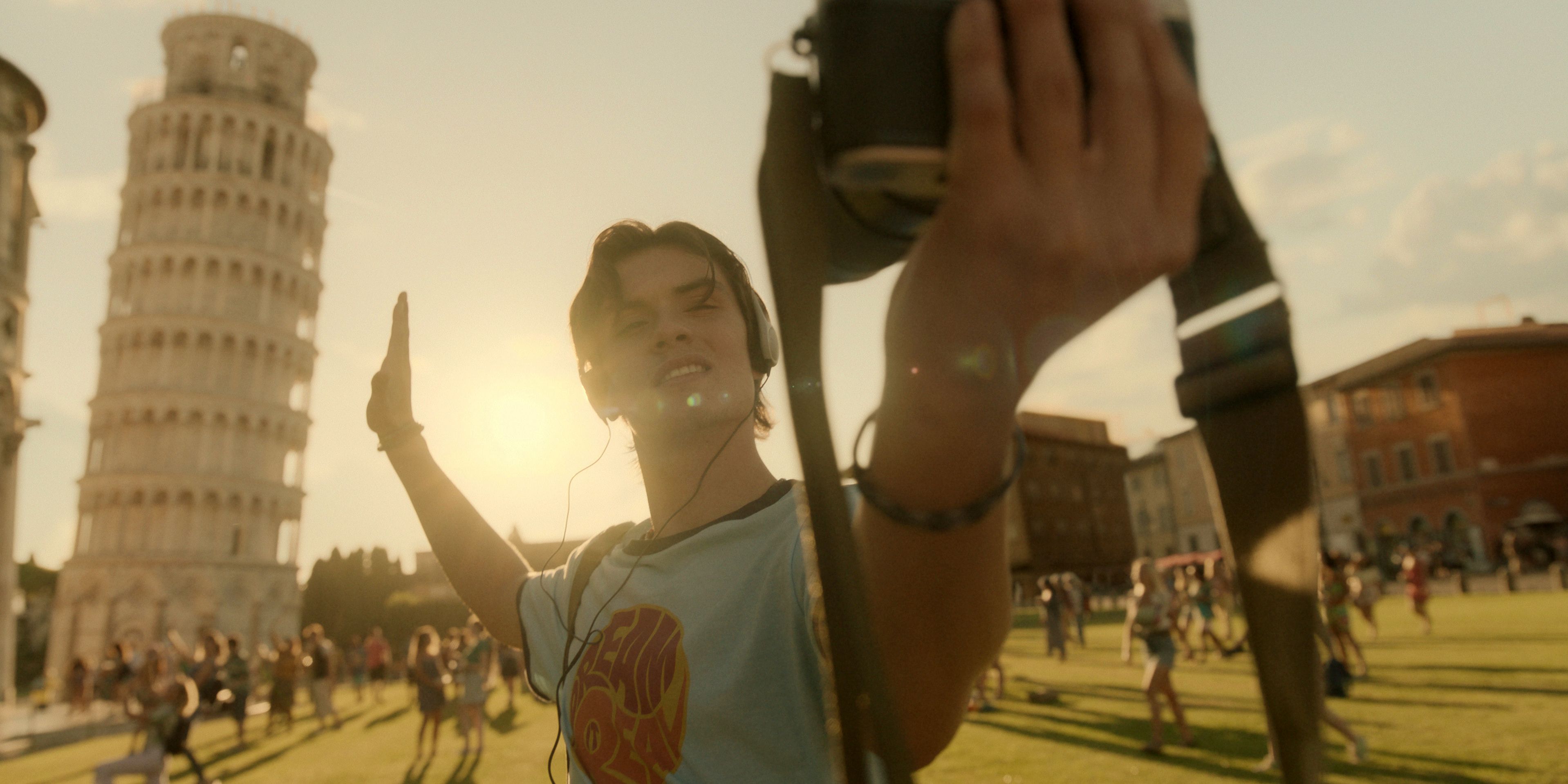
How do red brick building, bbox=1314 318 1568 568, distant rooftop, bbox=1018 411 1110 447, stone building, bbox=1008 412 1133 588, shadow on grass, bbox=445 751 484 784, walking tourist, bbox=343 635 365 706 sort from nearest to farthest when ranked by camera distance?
distant rooftop, bbox=1018 411 1110 447 → shadow on grass, bbox=445 751 484 784 → walking tourist, bbox=343 635 365 706 → red brick building, bbox=1314 318 1568 568 → stone building, bbox=1008 412 1133 588

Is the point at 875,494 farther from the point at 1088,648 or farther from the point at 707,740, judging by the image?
the point at 1088,648

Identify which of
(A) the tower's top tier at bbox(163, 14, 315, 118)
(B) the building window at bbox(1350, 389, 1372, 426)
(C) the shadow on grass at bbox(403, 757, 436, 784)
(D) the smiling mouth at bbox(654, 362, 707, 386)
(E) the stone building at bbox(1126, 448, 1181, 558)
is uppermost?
(A) the tower's top tier at bbox(163, 14, 315, 118)

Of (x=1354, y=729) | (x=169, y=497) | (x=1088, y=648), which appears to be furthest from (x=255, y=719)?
(x=169, y=497)

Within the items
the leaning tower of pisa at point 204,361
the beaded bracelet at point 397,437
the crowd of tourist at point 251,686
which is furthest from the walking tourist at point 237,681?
the leaning tower of pisa at point 204,361

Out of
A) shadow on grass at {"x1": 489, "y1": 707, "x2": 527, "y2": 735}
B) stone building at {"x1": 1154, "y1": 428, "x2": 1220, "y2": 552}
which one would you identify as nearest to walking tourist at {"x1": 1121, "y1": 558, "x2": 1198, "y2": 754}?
shadow on grass at {"x1": 489, "y1": 707, "x2": 527, "y2": 735}

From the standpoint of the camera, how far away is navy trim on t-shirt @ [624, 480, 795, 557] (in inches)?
63.0

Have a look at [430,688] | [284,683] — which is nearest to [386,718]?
[284,683]

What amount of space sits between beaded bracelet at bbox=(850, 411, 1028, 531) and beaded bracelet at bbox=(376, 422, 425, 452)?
1895 millimetres

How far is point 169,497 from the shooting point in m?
48.9

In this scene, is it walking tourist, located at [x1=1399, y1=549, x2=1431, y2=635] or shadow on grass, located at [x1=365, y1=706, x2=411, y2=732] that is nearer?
walking tourist, located at [x1=1399, y1=549, x2=1431, y2=635]

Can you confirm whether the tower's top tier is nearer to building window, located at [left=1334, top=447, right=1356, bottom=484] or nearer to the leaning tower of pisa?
the leaning tower of pisa

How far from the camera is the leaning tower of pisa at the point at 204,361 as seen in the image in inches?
1849

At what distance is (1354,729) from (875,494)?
10.3m

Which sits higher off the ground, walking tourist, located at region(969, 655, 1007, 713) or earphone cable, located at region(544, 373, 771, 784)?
earphone cable, located at region(544, 373, 771, 784)
